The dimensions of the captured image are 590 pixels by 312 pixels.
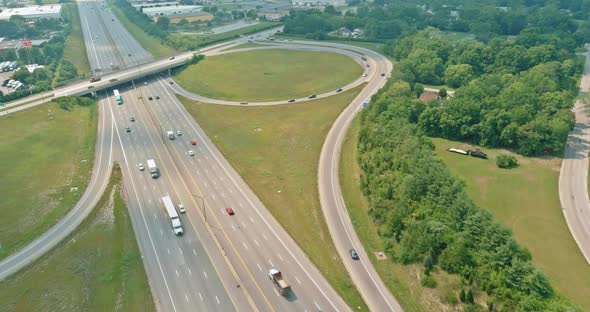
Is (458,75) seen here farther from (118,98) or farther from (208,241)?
(118,98)

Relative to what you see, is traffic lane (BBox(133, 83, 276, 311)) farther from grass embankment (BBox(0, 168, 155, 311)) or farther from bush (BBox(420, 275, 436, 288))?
bush (BBox(420, 275, 436, 288))

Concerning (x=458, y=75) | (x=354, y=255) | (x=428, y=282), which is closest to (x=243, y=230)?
(x=354, y=255)

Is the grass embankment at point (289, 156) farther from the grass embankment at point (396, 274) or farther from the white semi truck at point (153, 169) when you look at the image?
the white semi truck at point (153, 169)

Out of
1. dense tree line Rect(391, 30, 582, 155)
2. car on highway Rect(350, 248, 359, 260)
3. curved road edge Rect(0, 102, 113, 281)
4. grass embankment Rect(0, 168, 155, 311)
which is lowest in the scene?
car on highway Rect(350, 248, 359, 260)

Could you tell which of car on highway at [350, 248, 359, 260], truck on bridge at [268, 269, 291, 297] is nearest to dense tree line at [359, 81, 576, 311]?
car on highway at [350, 248, 359, 260]

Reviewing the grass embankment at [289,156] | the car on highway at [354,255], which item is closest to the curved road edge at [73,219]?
the grass embankment at [289,156]

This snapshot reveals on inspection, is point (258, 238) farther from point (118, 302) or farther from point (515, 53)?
point (515, 53)

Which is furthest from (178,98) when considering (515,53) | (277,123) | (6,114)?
(515,53)

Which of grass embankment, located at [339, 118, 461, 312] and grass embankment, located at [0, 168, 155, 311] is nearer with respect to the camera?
grass embankment, located at [339, 118, 461, 312]
